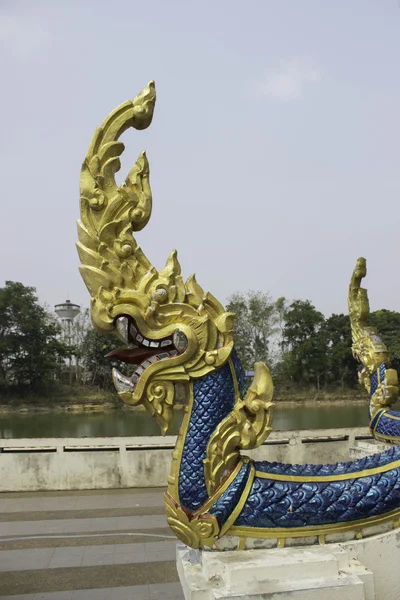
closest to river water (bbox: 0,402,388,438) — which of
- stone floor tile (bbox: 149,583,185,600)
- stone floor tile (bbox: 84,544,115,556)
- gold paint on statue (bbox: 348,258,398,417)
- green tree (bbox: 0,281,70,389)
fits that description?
green tree (bbox: 0,281,70,389)

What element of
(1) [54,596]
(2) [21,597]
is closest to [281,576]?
(1) [54,596]

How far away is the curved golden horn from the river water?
46.9ft

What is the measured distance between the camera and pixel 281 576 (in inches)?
106

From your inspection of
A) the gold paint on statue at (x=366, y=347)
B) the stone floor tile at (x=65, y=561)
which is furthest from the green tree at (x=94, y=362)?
the stone floor tile at (x=65, y=561)

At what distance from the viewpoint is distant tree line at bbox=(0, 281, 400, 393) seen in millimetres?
30844

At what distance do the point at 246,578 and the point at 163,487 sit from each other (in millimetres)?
5993

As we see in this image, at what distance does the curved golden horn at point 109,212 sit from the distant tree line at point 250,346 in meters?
27.7

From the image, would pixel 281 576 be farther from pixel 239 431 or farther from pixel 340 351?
pixel 340 351

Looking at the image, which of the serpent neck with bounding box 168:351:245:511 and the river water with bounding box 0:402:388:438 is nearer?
the serpent neck with bounding box 168:351:245:511

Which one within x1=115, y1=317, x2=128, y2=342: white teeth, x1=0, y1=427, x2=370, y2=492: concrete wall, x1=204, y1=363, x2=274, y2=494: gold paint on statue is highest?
x1=115, y1=317, x2=128, y2=342: white teeth

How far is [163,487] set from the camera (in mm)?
8383

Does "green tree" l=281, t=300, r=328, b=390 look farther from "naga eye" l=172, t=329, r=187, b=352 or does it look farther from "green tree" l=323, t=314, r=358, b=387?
"naga eye" l=172, t=329, r=187, b=352

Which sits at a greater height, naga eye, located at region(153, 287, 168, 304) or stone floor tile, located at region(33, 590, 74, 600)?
naga eye, located at region(153, 287, 168, 304)

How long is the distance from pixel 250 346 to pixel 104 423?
13764 millimetres
